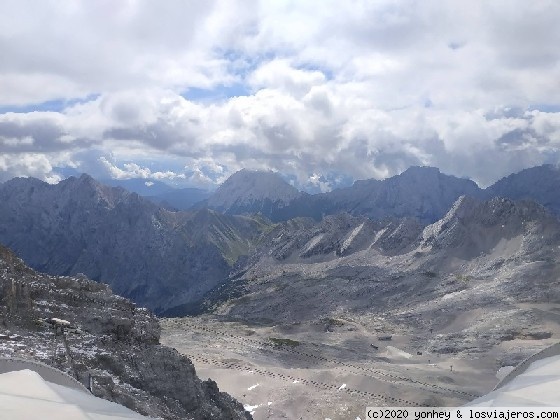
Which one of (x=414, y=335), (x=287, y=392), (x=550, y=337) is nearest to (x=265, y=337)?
(x=414, y=335)

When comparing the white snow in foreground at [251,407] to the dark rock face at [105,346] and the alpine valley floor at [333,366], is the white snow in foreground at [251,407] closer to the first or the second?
the alpine valley floor at [333,366]

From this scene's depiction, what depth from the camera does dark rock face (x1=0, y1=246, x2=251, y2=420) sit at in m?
37.4

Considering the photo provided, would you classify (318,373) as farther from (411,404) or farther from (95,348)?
(95,348)

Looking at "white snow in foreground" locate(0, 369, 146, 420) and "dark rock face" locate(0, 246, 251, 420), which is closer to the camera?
"white snow in foreground" locate(0, 369, 146, 420)

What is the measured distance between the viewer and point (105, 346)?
43625 mm

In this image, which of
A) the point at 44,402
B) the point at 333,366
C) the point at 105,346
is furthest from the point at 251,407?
the point at 44,402

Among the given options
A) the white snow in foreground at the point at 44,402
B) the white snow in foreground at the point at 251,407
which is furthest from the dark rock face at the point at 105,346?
Result: the white snow in foreground at the point at 251,407

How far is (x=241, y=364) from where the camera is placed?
329ft

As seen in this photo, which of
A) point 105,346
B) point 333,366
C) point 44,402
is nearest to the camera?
point 44,402

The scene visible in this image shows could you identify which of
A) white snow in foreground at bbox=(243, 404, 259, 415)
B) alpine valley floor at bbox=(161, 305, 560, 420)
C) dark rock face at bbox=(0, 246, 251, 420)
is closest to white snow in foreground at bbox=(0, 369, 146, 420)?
dark rock face at bbox=(0, 246, 251, 420)

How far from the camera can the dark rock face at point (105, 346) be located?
37438 mm

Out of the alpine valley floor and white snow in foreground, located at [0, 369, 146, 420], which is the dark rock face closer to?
white snow in foreground, located at [0, 369, 146, 420]

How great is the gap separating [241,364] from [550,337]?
82.7 meters

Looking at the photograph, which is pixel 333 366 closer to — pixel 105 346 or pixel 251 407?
pixel 251 407
